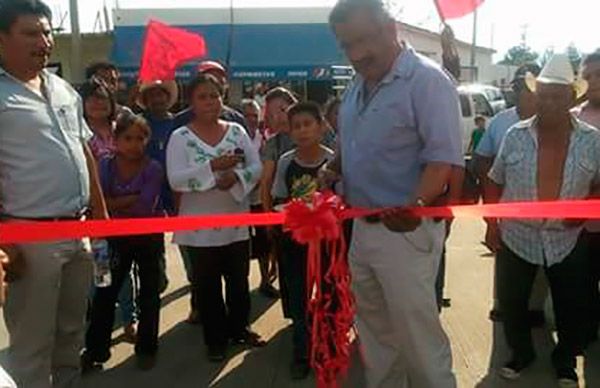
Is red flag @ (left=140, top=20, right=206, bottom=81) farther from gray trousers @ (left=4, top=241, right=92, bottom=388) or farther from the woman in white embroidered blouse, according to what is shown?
gray trousers @ (left=4, top=241, right=92, bottom=388)

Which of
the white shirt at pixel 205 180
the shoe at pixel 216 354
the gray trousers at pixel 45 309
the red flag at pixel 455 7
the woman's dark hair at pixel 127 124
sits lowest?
the shoe at pixel 216 354

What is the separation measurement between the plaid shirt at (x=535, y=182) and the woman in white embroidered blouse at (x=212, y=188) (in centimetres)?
154

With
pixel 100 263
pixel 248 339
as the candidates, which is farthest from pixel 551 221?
pixel 100 263

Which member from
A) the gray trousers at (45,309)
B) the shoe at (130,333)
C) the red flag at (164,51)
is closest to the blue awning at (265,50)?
the red flag at (164,51)

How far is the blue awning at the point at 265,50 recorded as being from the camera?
69.7ft

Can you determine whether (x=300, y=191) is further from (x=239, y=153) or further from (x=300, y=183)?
(x=239, y=153)

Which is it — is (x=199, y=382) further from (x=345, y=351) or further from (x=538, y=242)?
(x=538, y=242)

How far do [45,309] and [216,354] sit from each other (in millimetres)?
1692

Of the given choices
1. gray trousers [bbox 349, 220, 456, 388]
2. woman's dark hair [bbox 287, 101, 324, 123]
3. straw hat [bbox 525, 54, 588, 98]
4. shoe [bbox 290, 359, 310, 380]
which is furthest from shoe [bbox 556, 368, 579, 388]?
woman's dark hair [bbox 287, 101, 324, 123]

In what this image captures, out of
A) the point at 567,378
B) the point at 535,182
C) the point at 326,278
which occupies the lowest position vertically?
the point at 567,378

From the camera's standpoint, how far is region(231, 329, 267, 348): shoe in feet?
16.4

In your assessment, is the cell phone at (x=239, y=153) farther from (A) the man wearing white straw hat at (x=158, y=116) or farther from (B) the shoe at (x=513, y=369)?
(B) the shoe at (x=513, y=369)

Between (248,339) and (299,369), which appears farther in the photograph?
(248,339)

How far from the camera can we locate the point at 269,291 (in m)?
6.27
